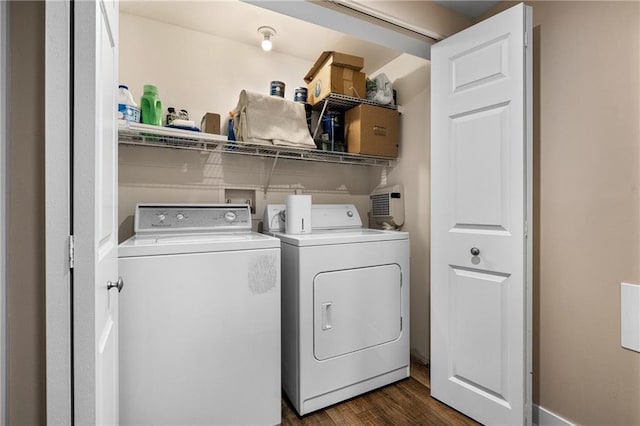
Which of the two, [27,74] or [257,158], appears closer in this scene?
[27,74]

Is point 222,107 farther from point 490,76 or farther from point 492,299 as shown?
point 492,299

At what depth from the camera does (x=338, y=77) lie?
220 centimetres

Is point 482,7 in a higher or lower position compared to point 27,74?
higher

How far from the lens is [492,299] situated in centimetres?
160

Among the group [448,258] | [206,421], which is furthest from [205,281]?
[448,258]

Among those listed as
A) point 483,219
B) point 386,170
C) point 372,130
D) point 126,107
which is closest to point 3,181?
point 126,107

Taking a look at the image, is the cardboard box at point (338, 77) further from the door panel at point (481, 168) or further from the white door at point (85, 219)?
the white door at point (85, 219)

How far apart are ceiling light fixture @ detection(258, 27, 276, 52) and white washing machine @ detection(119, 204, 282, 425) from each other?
1.47 meters

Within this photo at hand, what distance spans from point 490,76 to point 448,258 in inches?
38.8

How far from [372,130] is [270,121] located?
77 centimetres

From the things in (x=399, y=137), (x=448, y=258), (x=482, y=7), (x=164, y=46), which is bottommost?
(x=448, y=258)

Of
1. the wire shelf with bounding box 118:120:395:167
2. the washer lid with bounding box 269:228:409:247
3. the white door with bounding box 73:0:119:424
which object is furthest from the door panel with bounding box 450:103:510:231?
the white door with bounding box 73:0:119:424

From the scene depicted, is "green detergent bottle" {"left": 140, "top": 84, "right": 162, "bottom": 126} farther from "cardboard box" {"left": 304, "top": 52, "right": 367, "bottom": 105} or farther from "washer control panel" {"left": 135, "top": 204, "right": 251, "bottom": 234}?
"cardboard box" {"left": 304, "top": 52, "right": 367, "bottom": 105}

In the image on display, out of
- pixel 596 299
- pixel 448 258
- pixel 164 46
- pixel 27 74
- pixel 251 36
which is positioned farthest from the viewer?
pixel 251 36
